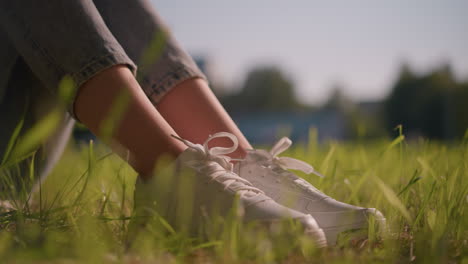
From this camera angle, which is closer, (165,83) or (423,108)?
(165,83)

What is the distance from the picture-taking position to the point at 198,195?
2.81 ft

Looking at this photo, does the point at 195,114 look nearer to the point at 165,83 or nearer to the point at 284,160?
the point at 165,83

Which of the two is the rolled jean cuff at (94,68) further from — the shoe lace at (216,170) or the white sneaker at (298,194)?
the white sneaker at (298,194)

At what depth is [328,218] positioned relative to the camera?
84 cm

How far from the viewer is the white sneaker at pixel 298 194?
823 mm

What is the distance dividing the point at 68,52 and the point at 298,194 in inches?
23.9

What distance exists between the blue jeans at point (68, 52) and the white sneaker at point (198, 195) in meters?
0.25

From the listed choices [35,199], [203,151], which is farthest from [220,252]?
[35,199]

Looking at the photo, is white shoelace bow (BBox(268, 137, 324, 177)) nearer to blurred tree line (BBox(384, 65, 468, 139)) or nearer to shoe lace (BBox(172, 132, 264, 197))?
shoe lace (BBox(172, 132, 264, 197))

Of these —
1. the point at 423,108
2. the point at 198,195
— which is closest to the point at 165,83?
the point at 198,195

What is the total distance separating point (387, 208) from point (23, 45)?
0.96m

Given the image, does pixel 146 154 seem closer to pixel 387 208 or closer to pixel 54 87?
pixel 54 87

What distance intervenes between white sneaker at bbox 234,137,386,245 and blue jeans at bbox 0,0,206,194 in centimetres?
32

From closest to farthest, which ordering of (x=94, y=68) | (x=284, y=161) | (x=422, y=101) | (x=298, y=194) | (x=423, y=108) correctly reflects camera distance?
(x=94, y=68) → (x=298, y=194) → (x=284, y=161) → (x=423, y=108) → (x=422, y=101)
